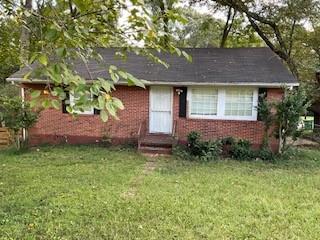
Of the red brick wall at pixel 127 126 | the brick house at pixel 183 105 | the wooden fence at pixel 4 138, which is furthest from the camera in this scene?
the wooden fence at pixel 4 138

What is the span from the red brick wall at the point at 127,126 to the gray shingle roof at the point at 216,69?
0.66m

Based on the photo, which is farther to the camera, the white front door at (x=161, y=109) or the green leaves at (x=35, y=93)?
the white front door at (x=161, y=109)

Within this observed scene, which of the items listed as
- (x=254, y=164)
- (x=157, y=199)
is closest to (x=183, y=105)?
(x=254, y=164)

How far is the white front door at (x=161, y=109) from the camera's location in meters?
13.6

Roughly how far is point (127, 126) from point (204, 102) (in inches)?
121

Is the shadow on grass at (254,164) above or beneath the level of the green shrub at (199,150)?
beneath

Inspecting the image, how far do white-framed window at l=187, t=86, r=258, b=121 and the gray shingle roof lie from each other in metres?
0.44

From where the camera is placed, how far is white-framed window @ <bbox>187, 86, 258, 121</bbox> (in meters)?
12.9

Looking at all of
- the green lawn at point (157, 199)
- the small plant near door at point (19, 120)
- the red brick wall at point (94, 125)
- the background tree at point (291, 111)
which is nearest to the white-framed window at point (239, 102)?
the background tree at point (291, 111)

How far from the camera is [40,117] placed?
1402cm

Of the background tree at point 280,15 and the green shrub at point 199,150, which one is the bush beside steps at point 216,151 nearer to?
the green shrub at point 199,150

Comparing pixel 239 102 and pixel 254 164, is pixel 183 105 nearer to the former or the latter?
pixel 239 102

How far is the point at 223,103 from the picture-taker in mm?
13055

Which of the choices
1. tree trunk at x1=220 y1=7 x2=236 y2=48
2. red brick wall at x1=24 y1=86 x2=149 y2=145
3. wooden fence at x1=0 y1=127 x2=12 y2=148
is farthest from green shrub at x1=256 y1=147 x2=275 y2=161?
tree trunk at x1=220 y1=7 x2=236 y2=48
